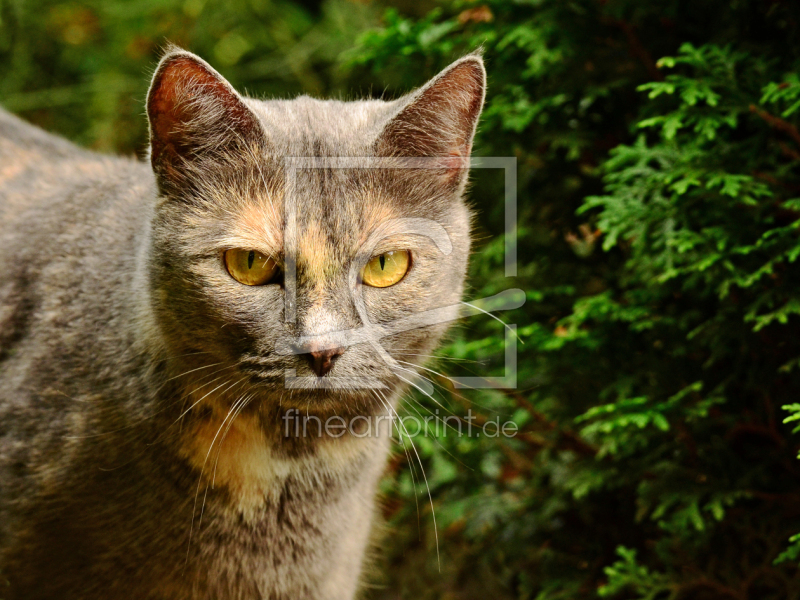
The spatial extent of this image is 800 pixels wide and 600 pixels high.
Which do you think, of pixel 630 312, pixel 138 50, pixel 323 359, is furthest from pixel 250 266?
pixel 138 50

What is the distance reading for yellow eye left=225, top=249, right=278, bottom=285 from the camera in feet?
4.00

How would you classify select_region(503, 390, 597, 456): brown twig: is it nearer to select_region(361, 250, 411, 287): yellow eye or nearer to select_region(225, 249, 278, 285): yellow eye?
select_region(361, 250, 411, 287): yellow eye

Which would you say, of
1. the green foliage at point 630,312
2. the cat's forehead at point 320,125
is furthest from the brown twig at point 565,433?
the cat's forehead at point 320,125

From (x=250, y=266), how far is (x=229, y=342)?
129 mm

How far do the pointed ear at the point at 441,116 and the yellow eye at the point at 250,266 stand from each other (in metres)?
0.29

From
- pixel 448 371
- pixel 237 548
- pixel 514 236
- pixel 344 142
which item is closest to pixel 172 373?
pixel 237 548

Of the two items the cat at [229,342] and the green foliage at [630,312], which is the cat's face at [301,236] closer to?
the cat at [229,342]

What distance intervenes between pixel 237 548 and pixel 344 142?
0.75m

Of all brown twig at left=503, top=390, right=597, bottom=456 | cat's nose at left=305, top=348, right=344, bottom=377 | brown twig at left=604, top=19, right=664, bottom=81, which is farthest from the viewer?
brown twig at left=503, top=390, right=597, bottom=456

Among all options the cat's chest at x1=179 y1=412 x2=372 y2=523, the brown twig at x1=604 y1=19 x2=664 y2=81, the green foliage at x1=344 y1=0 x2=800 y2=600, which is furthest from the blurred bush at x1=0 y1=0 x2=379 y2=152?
the cat's chest at x1=179 y1=412 x2=372 y2=523

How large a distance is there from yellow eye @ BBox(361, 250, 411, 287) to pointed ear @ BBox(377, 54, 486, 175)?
0.61 ft

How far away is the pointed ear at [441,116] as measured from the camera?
4.21 feet

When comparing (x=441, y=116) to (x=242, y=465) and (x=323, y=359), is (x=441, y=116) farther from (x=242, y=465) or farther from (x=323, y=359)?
(x=242, y=465)

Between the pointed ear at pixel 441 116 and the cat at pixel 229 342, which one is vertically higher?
the pointed ear at pixel 441 116
